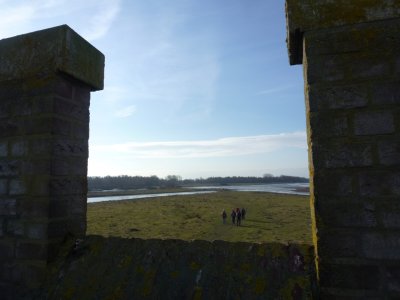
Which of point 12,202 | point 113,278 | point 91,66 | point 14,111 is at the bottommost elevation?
point 113,278

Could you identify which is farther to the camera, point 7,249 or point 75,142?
point 75,142

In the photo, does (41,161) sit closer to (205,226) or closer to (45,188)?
(45,188)

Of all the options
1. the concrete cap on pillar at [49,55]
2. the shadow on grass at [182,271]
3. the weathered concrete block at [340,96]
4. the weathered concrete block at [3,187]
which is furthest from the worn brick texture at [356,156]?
the weathered concrete block at [3,187]

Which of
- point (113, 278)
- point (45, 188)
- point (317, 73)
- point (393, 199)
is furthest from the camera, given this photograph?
point (45, 188)

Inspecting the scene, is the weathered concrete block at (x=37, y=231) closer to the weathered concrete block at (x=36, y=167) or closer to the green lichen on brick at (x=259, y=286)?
the weathered concrete block at (x=36, y=167)

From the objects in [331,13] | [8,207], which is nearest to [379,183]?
[331,13]

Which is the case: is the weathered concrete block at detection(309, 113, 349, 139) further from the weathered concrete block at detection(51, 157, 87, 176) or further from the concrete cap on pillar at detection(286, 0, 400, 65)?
the weathered concrete block at detection(51, 157, 87, 176)

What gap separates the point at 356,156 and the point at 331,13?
3.21 feet

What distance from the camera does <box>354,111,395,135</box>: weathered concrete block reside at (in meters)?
2.05

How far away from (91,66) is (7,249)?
5.79 ft

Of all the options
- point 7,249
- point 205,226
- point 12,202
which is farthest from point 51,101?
point 205,226

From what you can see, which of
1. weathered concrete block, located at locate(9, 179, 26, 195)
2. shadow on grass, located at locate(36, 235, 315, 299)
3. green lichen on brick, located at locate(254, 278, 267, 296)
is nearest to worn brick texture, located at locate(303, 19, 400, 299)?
shadow on grass, located at locate(36, 235, 315, 299)

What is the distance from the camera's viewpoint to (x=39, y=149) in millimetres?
2729

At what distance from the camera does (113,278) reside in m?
2.37
